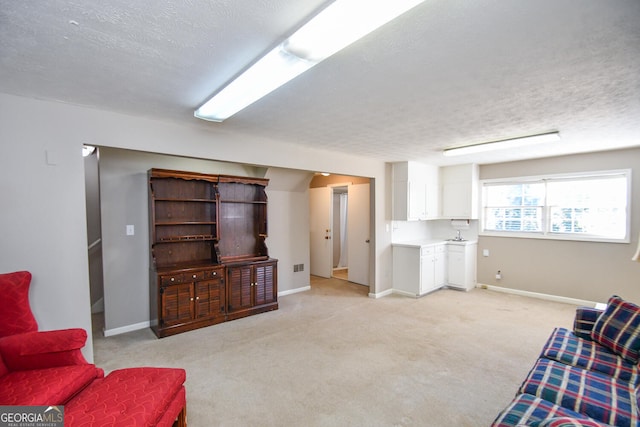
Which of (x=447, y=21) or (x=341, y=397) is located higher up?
(x=447, y=21)

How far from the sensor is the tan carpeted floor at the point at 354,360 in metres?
2.24

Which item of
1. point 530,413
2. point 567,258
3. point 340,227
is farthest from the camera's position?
point 340,227

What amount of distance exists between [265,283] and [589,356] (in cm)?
354

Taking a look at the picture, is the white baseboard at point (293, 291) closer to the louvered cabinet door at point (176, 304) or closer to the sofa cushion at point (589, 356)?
the louvered cabinet door at point (176, 304)

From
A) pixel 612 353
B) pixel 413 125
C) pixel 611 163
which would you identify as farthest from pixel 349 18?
pixel 611 163

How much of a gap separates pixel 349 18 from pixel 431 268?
4857 mm

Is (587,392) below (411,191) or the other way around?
below

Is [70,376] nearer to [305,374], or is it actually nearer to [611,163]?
[305,374]

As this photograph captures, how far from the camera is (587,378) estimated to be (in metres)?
1.91

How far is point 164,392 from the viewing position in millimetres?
1775

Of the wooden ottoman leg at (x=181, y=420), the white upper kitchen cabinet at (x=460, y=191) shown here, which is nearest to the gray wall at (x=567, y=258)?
the white upper kitchen cabinet at (x=460, y=191)

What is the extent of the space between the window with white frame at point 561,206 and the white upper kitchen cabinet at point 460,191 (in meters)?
0.32

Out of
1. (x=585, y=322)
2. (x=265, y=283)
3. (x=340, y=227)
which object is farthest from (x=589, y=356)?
(x=340, y=227)

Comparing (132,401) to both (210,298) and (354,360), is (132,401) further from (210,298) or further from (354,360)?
(210,298)
